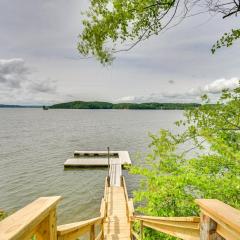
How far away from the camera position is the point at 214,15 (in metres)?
3.97

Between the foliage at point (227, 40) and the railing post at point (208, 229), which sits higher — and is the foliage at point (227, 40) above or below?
above

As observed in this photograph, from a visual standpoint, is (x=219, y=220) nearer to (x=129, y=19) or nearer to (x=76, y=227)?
(x=76, y=227)

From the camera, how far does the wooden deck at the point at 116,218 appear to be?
1012 cm

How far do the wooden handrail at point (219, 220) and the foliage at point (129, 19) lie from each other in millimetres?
2805

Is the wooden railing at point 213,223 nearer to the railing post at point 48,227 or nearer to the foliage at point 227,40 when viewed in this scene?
the railing post at point 48,227

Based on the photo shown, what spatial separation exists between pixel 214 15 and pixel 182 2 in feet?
2.23

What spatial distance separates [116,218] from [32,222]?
465 inches

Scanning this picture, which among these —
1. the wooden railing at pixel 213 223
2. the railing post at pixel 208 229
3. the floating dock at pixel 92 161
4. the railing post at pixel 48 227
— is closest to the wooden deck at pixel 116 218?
the wooden railing at pixel 213 223

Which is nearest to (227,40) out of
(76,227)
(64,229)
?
(76,227)

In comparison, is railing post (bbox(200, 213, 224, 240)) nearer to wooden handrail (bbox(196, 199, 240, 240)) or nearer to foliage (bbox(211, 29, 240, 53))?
wooden handrail (bbox(196, 199, 240, 240))

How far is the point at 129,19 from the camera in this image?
3613mm

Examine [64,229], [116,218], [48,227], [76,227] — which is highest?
[48,227]

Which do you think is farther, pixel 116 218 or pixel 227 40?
pixel 116 218

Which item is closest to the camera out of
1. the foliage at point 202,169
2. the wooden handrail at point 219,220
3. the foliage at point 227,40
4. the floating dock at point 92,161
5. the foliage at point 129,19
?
the wooden handrail at point 219,220
